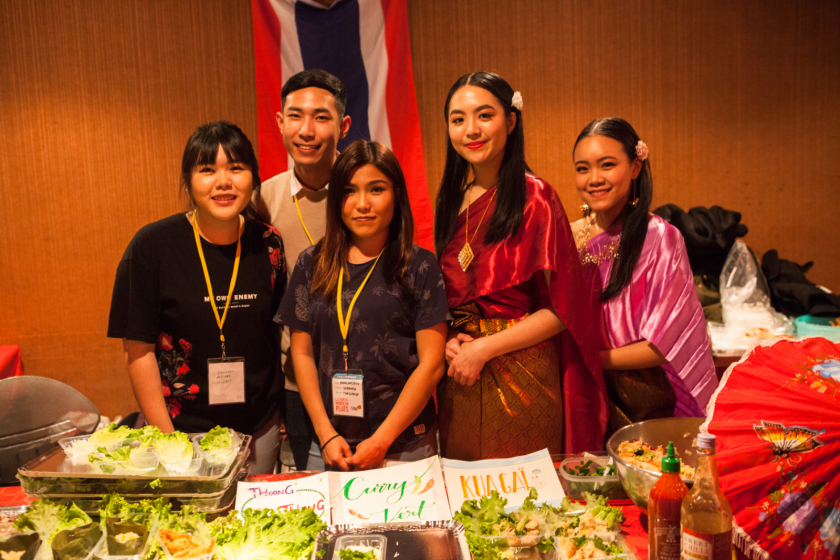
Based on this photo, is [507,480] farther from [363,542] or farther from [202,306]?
[202,306]

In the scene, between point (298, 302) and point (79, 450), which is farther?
point (298, 302)

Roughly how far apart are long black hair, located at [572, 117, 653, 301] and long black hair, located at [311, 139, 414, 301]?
2.36 ft

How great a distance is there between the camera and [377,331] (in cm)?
165

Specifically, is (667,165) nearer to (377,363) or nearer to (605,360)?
(605,360)

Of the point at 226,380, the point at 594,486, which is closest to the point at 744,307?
the point at 594,486

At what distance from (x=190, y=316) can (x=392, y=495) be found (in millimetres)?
849

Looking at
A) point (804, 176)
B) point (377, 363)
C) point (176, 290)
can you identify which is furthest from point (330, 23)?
point (804, 176)

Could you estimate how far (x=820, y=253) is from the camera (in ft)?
12.5

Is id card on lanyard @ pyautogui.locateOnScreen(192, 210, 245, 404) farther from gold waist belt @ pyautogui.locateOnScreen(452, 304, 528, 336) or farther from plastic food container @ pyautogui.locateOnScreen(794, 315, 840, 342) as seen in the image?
plastic food container @ pyautogui.locateOnScreen(794, 315, 840, 342)

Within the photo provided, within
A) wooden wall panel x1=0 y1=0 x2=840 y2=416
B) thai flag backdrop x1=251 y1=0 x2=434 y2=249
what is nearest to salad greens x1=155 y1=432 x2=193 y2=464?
thai flag backdrop x1=251 y1=0 x2=434 y2=249

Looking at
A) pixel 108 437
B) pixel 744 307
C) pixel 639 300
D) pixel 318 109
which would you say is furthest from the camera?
pixel 744 307

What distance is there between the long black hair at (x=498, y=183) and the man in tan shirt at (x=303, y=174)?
0.45 meters

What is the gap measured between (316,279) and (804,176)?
11.6 feet

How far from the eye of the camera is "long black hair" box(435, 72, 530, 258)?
1787mm
